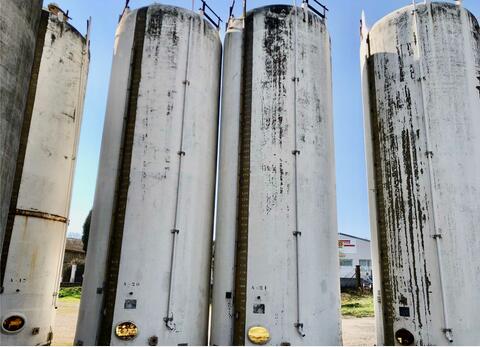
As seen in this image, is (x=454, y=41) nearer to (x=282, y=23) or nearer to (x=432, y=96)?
(x=432, y=96)

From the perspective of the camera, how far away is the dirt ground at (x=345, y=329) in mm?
13133

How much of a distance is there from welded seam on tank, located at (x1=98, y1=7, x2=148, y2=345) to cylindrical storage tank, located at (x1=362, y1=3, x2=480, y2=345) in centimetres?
538

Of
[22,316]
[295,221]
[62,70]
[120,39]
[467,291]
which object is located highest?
[120,39]

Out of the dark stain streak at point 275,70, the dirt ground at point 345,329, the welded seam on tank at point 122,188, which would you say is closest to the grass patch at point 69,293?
the dirt ground at point 345,329

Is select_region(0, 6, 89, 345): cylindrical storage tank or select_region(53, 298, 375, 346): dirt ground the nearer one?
select_region(0, 6, 89, 345): cylindrical storage tank

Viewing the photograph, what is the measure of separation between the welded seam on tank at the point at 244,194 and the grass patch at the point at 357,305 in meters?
16.6

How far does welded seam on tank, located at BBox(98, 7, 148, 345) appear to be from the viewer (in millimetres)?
7945

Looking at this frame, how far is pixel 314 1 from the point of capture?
1066 centimetres

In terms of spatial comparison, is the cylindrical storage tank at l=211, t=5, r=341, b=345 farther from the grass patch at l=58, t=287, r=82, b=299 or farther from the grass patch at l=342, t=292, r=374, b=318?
the grass patch at l=58, t=287, r=82, b=299

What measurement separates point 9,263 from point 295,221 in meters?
5.79

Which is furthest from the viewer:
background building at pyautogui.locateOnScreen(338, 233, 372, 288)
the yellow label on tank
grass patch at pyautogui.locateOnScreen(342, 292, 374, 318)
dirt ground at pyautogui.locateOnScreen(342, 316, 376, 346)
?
background building at pyautogui.locateOnScreen(338, 233, 372, 288)

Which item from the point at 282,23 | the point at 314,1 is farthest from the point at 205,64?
the point at 314,1

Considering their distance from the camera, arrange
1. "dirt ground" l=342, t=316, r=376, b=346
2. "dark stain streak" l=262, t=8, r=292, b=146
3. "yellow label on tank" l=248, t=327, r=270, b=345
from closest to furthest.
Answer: "yellow label on tank" l=248, t=327, r=270, b=345
"dark stain streak" l=262, t=8, r=292, b=146
"dirt ground" l=342, t=316, r=376, b=346

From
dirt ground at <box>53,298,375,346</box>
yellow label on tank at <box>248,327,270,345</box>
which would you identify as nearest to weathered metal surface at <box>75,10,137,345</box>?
yellow label on tank at <box>248,327,270,345</box>
